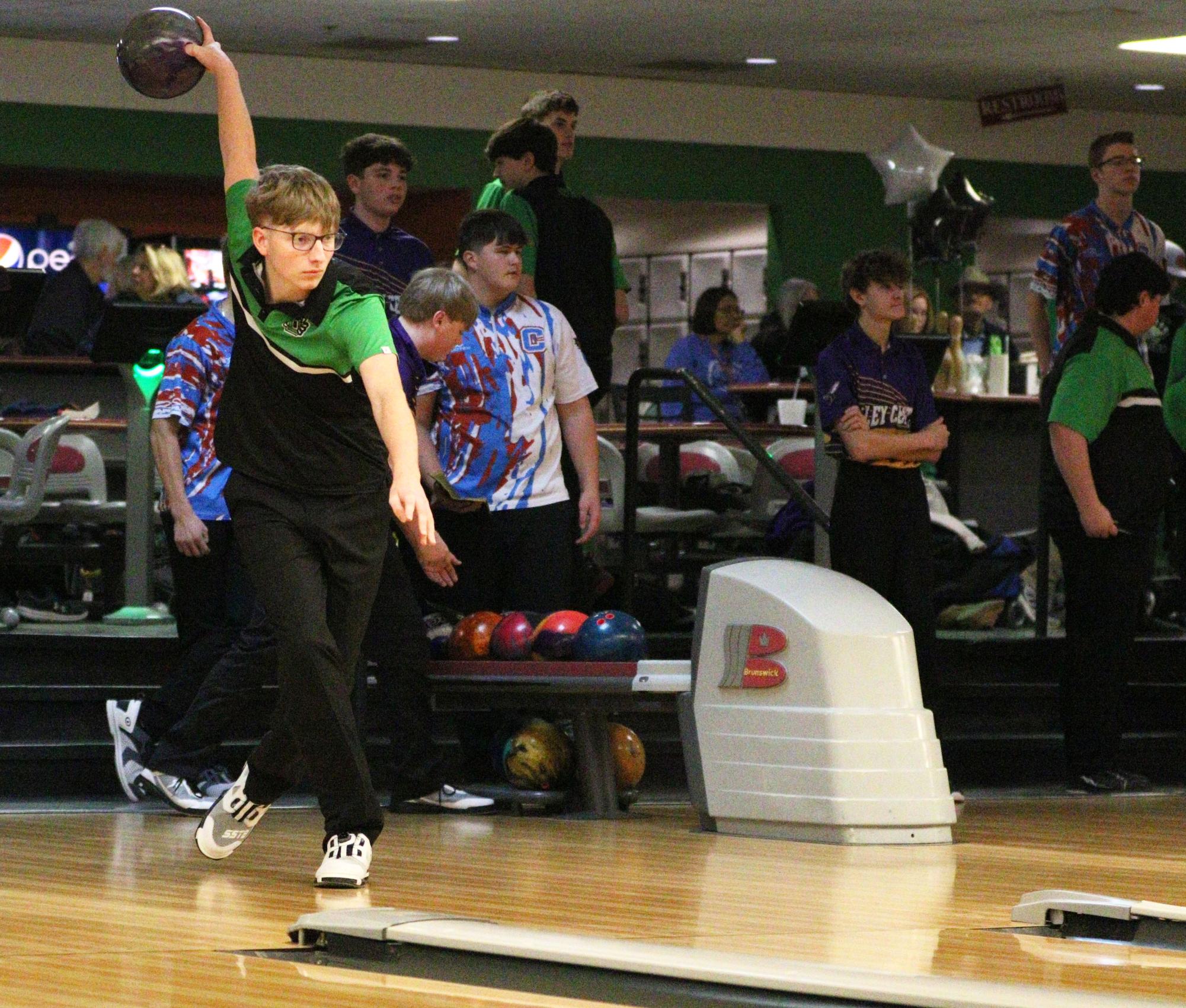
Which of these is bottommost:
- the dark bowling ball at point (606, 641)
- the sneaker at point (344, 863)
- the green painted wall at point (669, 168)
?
the sneaker at point (344, 863)

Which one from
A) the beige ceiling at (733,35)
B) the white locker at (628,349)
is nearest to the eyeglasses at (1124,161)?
the beige ceiling at (733,35)

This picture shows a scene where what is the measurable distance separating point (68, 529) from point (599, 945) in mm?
5980

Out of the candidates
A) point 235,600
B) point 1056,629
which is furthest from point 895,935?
point 1056,629

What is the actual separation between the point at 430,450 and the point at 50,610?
9.88ft

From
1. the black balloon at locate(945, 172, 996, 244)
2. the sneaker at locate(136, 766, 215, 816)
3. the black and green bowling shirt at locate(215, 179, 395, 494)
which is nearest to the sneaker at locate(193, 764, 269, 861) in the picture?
the black and green bowling shirt at locate(215, 179, 395, 494)

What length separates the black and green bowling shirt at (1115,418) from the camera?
6.82 m

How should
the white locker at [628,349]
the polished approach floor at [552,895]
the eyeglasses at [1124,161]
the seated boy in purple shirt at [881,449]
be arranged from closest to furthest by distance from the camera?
the polished approach floor at [552,895] → the seated boy in purple shirt at [881,449] → the eyeglasses at [1124,161] → the white locker at [628,349]

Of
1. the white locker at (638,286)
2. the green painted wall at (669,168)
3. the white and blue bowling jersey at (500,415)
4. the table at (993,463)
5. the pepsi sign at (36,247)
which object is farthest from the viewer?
the white locker at (638,286)

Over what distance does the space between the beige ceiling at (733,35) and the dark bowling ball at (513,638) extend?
21.2ft

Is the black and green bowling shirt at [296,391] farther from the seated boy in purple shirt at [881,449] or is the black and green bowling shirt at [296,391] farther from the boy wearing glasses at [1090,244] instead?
the boy wearing glasses at [1090,244]

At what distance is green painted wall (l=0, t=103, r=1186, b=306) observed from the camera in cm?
1373

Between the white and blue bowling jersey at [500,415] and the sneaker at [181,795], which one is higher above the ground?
the white and blue bowling jersey at [500,415]

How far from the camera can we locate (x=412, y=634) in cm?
577

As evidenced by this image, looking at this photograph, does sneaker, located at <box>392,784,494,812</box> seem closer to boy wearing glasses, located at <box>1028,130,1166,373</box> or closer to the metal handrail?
the metal handrail
